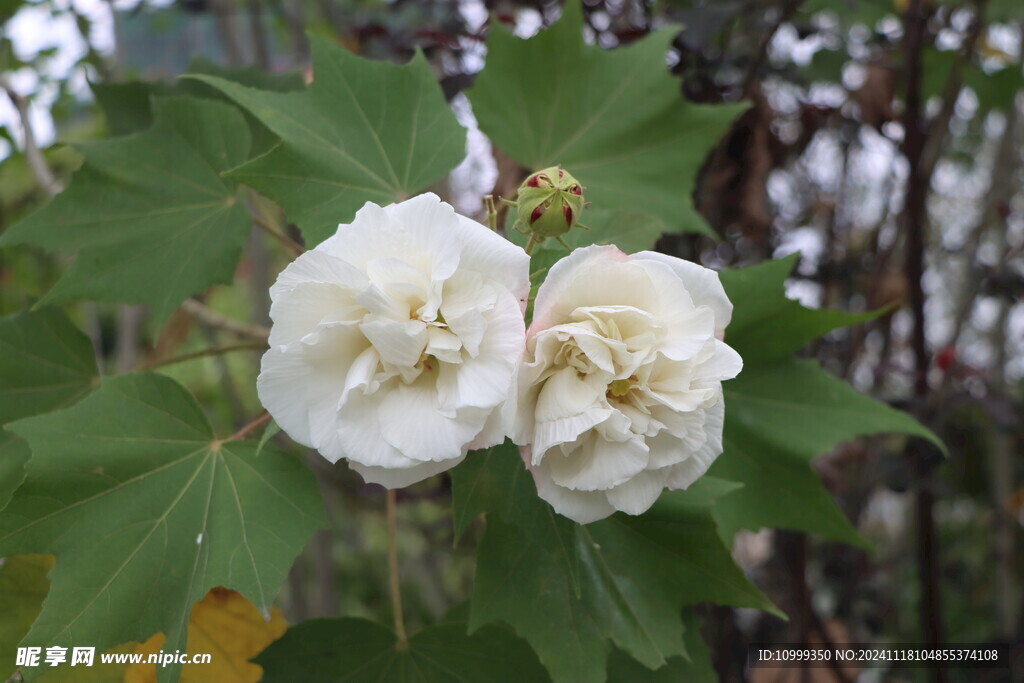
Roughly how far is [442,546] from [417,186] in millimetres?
1083

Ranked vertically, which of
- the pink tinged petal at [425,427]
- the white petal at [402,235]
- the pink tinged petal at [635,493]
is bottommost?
the pink tinged petal at [635,493]

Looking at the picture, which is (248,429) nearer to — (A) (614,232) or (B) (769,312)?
(A) (614,232)

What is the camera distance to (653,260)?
551 millimetres

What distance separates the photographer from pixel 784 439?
85 centimetres

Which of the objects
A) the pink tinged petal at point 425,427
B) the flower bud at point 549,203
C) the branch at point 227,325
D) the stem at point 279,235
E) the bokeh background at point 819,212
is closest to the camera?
the pink tinged petal at point 425,427

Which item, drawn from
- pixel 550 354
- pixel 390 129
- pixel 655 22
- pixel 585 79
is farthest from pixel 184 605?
pixel 655 22

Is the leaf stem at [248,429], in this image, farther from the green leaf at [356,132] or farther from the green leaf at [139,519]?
the green leaf at [356,132]

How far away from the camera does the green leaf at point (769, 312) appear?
0.83m

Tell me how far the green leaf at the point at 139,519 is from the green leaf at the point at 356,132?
25 centimetres

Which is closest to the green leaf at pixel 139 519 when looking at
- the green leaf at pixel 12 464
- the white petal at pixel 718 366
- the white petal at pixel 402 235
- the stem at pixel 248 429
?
the stem at pixel 248 429

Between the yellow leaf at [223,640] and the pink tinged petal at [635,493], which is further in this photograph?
the yellow leaf at [223,640]

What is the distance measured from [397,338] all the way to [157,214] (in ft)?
1.68

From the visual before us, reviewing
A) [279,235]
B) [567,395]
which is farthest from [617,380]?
[279,235]

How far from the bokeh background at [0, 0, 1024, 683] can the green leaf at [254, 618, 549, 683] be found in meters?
0.53
